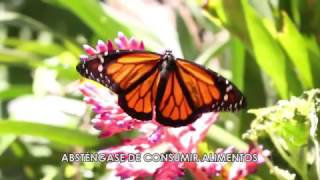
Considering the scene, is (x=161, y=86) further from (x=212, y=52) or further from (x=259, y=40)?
(x=212, y=52)

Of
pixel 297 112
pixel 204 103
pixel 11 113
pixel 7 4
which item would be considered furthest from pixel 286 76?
pixel 7 4

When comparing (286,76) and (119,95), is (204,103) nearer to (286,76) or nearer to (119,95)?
(119,95)

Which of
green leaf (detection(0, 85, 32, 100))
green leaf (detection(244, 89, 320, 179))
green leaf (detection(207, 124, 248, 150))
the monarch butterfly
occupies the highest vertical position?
green leaf (detection(0, 85, 32, 100))

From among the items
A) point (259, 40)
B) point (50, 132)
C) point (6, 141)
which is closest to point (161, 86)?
point (259, 40)

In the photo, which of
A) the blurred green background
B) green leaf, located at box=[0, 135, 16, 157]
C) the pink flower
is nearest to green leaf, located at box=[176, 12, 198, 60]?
the blurred green background

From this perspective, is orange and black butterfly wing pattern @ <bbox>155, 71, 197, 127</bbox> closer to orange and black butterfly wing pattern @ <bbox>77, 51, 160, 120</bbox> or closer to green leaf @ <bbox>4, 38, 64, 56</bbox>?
orange and black butterfly wing pattern @ <bbox>77, 51, 160, 120</bbox>

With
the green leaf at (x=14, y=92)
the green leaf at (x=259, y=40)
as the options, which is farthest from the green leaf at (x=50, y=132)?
Result: the green leaf at (x=259, y=40)
